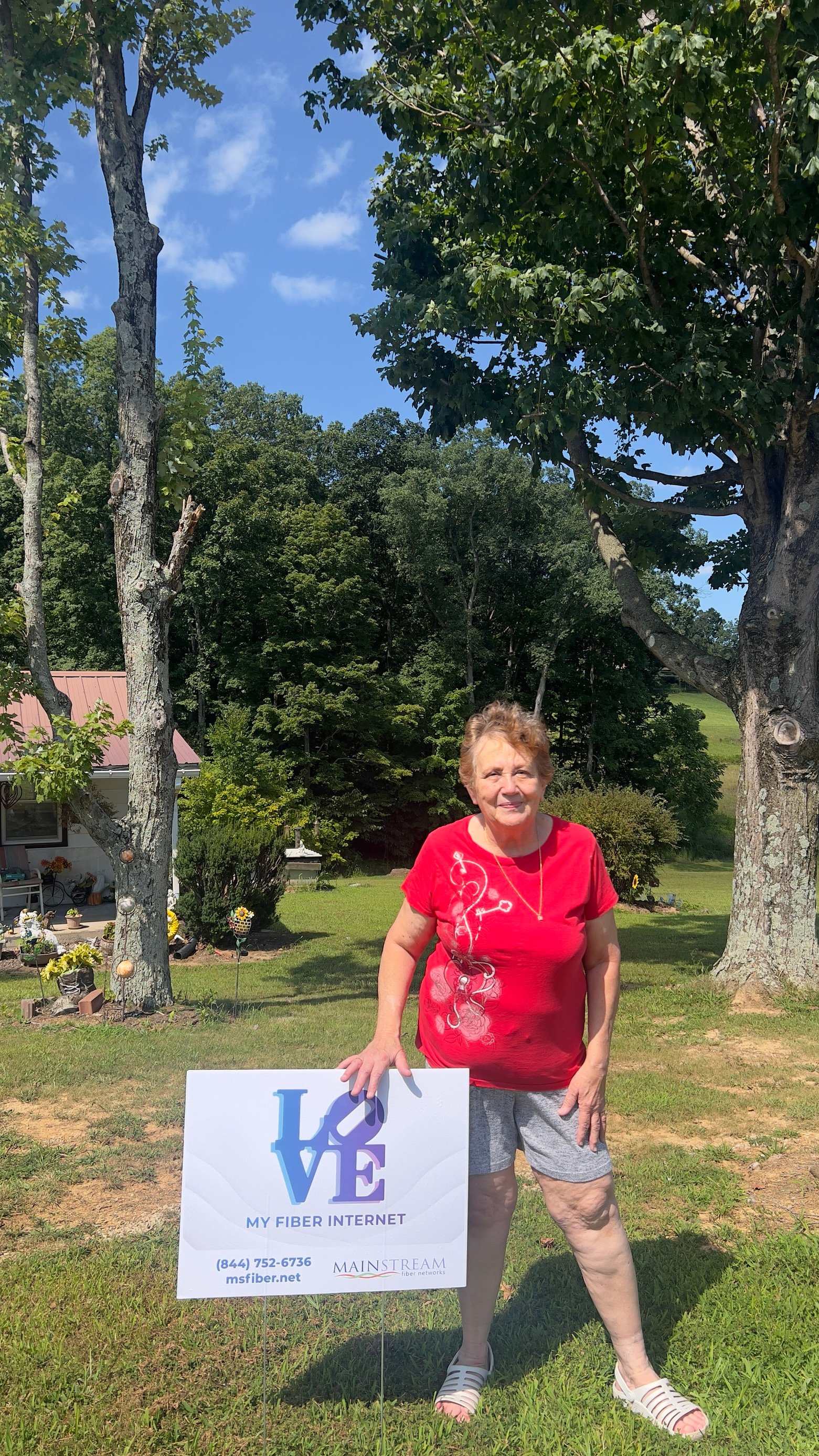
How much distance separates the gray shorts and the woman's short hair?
911 millimetres

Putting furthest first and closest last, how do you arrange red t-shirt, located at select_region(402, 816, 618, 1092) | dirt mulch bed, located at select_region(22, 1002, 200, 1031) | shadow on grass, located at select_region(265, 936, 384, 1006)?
shadow on grass, located at select_region(265, 936, 384, 1006) < dirt mulch bed, located at select_region(22, 1002, 200, 1031) < red t-shirt, located at select_region(402, 816, 618, 1092)

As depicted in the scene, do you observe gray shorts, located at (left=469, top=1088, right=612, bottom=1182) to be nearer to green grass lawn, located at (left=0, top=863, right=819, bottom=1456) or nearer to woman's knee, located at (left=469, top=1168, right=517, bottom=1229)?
woman's knee, located at (left=469, top=1168, right=517, bottom=1229)

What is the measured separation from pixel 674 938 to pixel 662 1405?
40.2 feet

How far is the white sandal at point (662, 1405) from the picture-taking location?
9.16ft

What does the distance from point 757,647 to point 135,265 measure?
21.7 ft

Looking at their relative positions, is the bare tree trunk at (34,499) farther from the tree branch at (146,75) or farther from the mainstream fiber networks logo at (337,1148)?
the mainstream fiber networks logo at (337,1148)

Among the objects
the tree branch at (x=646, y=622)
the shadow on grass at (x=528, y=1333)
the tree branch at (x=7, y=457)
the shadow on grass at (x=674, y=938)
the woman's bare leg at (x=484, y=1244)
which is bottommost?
the shadow on grass at (x=674, y=938)

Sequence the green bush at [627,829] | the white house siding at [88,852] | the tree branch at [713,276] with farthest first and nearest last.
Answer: the green bush at [627,829]
the white house siding at [88,852]
the tree branch at [713,276]

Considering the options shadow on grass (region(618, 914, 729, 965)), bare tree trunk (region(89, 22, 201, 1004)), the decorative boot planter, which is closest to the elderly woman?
bare tree trunk (region(89, 22, 201, 1004))

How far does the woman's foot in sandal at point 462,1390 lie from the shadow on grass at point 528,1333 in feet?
0.39

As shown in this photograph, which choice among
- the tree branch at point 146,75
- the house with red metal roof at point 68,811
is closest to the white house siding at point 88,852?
the house with red metal roof at point 68,811

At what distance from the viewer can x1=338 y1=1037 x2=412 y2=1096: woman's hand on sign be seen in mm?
2768

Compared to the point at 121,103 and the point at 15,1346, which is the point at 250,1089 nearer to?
the point at 15,1346

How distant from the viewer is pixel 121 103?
8781 mm
